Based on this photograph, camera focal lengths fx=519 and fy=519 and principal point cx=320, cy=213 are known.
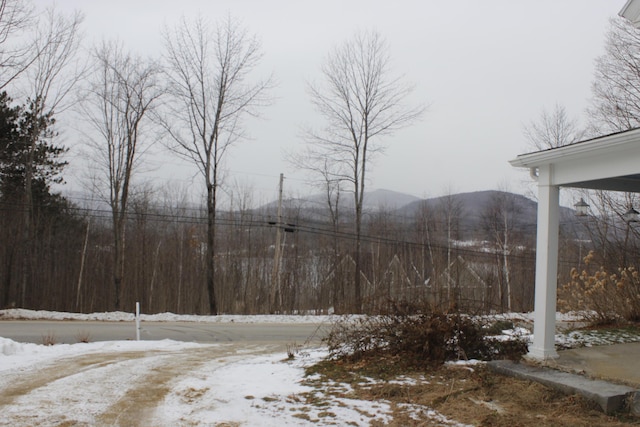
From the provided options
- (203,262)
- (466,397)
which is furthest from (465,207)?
(466,397)

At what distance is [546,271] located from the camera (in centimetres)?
723

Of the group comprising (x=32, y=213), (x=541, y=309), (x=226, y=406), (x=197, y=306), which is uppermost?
(x=32, y=213)

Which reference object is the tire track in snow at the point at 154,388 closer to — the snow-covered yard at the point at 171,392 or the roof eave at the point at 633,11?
the snow-covered yard at the point at 171,392

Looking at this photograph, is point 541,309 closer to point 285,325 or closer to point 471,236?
point 285,325

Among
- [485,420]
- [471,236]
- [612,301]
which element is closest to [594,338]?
[612,301]

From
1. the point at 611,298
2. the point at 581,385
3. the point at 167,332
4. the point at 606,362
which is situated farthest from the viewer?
the point at 167,332

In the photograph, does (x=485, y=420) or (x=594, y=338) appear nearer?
(x=485, y=420)

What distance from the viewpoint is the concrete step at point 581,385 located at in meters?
5.07

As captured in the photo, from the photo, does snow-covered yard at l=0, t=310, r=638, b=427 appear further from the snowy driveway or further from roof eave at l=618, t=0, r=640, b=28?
roof eave at l=618, t=0, r=640, b=28

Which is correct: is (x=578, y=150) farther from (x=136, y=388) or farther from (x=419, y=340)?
(x=136, y=388)

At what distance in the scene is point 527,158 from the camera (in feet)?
24.8

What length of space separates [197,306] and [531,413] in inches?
1155

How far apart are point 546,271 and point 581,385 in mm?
2012

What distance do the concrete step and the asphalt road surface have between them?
327 inches
